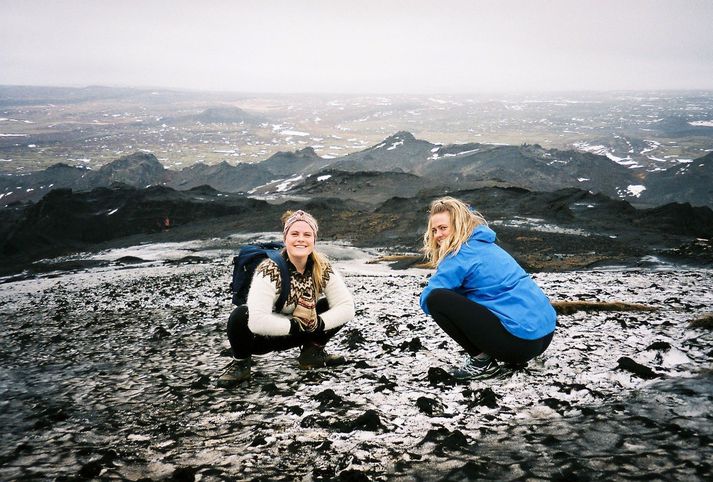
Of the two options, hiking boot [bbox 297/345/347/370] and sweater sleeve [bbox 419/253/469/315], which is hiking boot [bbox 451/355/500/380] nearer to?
sweater sleeve [bbox 419/253/469/315]

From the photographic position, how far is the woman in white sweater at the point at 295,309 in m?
5.22

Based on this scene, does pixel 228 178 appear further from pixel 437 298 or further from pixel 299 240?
pixel 437 298

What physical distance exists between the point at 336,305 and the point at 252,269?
1.27m

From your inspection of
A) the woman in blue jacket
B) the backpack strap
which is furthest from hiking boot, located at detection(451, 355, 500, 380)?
the backpack strap

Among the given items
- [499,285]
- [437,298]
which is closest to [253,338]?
[437,298]

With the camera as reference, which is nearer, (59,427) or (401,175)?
(59,427)

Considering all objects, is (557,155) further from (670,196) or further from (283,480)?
(283,480)

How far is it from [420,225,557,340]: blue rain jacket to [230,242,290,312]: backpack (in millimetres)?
2036

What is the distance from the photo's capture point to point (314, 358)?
20.1 feet

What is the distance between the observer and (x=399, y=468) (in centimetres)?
363

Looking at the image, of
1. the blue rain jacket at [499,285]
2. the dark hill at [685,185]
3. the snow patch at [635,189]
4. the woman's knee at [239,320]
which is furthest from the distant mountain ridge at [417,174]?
the woman's knee at [239,320]

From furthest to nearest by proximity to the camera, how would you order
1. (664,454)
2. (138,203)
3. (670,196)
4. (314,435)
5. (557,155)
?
1. (557,155)
2. (670,196)
3. (138,203)
4. (314,435)
5. (664,454)

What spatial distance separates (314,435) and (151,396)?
110 inches

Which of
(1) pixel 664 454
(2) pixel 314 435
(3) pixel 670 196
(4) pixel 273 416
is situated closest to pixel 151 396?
(4) pixel 273 416
